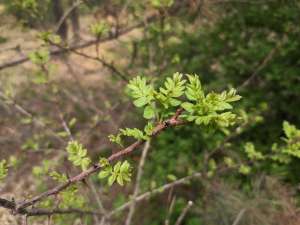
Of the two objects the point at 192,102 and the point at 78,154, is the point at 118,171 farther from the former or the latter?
the point at 192,102

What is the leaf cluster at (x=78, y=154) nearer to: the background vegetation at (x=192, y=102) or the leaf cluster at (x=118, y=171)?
the leaf cluster at (x=118, y=171)

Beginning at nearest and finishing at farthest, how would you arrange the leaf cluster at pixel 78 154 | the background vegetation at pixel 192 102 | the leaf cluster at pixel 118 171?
the leaf cluster at pixel 118 171, the leaf cluster at pixel 78 154, the background vegetation at pixel 192 102

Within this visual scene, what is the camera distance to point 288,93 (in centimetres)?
435

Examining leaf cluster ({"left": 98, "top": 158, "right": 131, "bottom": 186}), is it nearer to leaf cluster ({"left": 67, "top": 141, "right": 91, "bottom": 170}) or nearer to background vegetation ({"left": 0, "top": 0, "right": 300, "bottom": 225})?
leaf cluster ({"left": 67, "top": 141, "right": 91, "bottom": 170})

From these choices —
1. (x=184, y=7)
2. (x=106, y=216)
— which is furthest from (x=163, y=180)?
(x=106, y=216)

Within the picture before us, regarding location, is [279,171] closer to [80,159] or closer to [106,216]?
[106,216]

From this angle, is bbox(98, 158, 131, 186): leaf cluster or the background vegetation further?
the background vegetation

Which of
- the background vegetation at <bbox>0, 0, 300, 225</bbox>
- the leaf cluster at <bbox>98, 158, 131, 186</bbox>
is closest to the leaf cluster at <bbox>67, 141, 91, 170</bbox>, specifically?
the leaf cluster at <bbox>98, 158, 131, 186</bbox>

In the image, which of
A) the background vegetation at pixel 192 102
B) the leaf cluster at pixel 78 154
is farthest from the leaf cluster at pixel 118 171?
the background vegetation at pixel 192 102

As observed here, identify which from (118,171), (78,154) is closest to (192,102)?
(78,154)

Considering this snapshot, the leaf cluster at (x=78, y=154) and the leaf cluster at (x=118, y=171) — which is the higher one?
the leaf cluster at (x=78, y=154)

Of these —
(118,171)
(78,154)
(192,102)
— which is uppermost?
(192,102)

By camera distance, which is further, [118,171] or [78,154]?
[78,154]

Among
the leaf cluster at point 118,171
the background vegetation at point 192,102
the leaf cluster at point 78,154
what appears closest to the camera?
the leaf cluster at point 118,171
